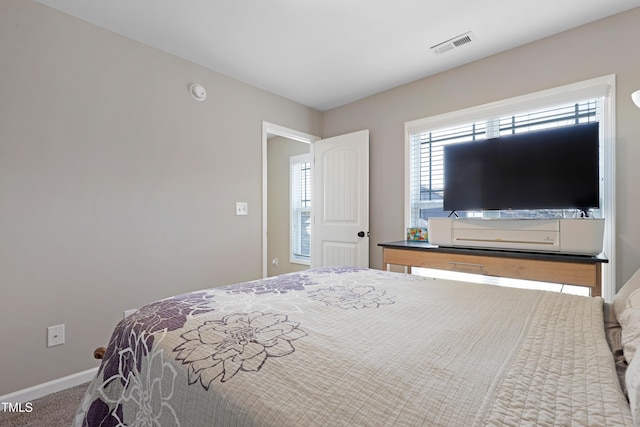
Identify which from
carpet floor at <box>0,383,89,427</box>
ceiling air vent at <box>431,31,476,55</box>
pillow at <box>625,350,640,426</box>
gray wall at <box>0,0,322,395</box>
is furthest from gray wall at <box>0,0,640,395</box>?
pillow at <box>625,350,640,426</box>

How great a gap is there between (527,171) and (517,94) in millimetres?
688

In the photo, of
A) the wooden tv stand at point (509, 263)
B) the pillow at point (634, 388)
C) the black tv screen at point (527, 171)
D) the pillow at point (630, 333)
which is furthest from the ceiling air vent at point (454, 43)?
the pillow at point (634, 388)

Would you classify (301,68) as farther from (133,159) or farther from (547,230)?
(547,230)

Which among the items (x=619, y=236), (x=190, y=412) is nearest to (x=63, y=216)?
(x=190, y=412)

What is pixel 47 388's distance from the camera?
74.0 inches

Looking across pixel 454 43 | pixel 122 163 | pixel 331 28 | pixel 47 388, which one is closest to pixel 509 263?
pixel 454 43

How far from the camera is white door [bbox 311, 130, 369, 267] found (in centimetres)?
334

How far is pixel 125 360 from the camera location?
913 mm

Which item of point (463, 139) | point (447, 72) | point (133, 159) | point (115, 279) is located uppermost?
point (447, 72)

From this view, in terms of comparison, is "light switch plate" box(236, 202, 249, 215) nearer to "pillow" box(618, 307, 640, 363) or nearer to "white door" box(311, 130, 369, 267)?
"white door" box(311, 130, 369, 267)

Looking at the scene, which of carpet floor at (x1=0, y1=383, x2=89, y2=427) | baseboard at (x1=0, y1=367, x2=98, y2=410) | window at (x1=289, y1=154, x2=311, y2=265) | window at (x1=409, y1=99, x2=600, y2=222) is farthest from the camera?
window at (x1=289, y1=154, x2=311, y2=265)

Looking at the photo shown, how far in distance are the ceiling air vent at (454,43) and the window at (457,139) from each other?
2.25 ft

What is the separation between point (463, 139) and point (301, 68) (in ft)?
5.51

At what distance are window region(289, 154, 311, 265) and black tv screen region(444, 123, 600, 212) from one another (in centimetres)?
235
